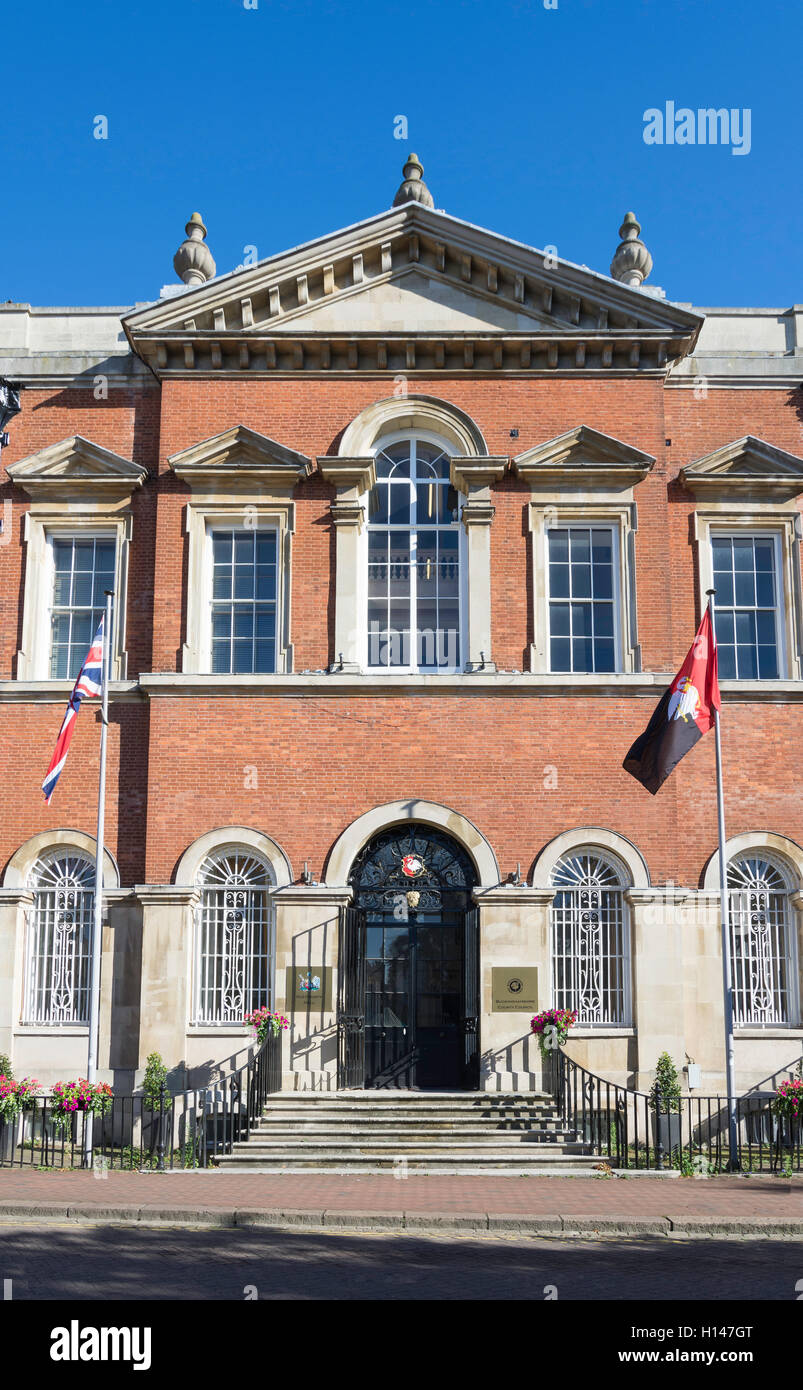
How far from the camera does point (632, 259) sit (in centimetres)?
2195

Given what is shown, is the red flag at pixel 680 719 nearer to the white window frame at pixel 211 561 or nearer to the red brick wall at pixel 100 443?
the white window frame at pixel 211 561

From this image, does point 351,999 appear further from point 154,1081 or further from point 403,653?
point 403,653

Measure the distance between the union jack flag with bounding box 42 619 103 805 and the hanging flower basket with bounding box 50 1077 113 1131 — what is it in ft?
11.9

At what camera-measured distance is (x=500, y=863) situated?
19250 millimetres

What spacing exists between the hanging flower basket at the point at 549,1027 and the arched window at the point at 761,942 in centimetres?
278

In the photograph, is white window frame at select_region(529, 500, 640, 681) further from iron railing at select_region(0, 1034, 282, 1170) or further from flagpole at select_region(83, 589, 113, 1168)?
iron railing at select_region(0, 1034, 282, 1170)

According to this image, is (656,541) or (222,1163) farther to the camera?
(656,541)

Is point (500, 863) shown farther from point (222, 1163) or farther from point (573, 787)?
point (222, 1163)

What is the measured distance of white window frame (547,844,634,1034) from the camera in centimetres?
1898

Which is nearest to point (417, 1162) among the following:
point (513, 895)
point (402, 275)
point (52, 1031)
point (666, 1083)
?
point (666, 1083)

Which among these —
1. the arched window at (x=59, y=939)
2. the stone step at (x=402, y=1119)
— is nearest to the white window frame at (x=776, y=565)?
the stone step at (x=402, y=1119)

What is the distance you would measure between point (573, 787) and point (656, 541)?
3818 mm

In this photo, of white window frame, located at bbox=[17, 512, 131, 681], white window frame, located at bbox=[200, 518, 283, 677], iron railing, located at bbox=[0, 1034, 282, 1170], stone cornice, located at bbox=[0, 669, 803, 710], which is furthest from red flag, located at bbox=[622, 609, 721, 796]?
white window frame, located at bbox=[17, 512, 131, 681]
